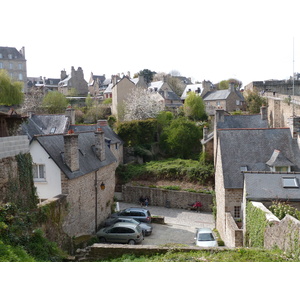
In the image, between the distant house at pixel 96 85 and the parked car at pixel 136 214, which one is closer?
the parked car at pixel 136 214

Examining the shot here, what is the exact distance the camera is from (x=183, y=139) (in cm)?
3316

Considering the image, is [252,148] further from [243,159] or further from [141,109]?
[141,109]

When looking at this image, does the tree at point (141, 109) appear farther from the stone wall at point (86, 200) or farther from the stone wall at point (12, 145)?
the stone wall at point (12, 145)

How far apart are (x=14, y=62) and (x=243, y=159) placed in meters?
60.2

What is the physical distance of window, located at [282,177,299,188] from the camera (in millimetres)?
13969

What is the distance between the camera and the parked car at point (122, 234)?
16.5 metres

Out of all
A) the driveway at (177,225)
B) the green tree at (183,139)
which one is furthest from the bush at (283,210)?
the green tree at (183,139)

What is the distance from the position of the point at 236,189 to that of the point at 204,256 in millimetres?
8951

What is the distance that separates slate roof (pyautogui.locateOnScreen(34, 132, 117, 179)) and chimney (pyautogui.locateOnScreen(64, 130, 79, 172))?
0.22m

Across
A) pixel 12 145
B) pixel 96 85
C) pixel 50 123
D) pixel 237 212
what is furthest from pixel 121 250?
pixel 96 85

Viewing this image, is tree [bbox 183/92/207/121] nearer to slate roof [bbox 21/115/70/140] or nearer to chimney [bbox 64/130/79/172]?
slate roof [bbox 21/115/70/140]

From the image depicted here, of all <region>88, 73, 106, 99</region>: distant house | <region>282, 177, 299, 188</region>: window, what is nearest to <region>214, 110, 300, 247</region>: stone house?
<region>282, 177, 299, 188</region>: window

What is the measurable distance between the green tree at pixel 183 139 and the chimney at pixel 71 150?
18321 mm

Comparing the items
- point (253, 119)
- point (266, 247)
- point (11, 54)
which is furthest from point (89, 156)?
point (11, 54)
